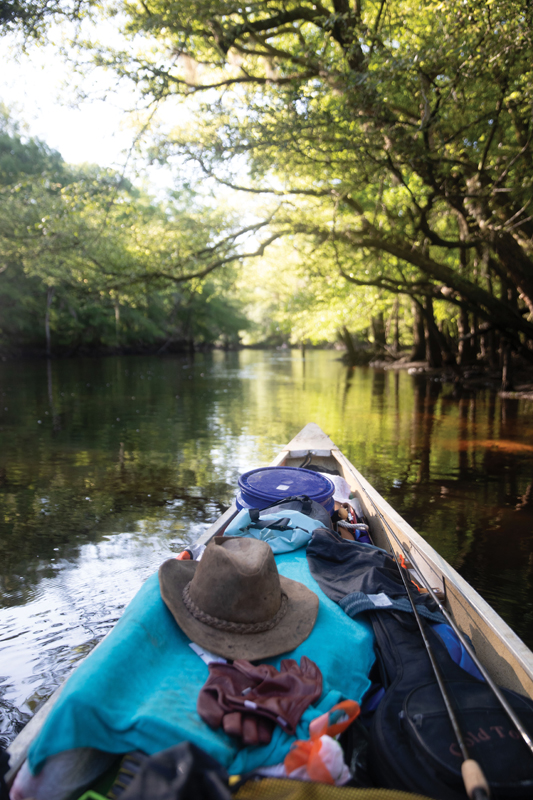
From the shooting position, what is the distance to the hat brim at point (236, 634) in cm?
204

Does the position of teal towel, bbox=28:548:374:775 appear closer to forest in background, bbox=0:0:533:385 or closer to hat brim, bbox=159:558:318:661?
hat brim, bbox=159:558:318:661

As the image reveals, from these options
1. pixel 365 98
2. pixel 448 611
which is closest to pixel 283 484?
pixel 448 611

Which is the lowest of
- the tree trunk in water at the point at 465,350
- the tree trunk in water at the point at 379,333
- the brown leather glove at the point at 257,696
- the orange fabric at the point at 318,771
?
the orange fabric at the point at 318,771

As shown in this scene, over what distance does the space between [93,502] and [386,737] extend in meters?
4.86

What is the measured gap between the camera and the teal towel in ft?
5.16

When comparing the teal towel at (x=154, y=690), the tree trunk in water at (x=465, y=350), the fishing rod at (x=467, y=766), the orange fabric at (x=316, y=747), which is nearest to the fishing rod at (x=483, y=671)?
the fishing rod at (x=467, y=766)

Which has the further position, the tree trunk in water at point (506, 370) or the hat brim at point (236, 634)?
the tree trunk in water at point (506, 370)

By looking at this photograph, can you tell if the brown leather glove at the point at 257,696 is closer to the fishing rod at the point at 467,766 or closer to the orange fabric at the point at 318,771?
the orange fabric at the point at 318,771

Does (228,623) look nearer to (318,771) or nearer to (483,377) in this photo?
(318,771)

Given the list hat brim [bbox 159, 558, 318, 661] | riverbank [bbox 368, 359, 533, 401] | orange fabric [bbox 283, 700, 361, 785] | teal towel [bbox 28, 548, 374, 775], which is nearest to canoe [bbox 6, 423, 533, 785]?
teal towel [bbox 28, 548, 374, 775]

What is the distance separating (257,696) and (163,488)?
485cm

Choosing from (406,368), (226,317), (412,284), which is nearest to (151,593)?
(412,284)

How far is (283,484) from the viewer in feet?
13.8

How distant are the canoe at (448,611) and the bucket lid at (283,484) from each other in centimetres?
28
